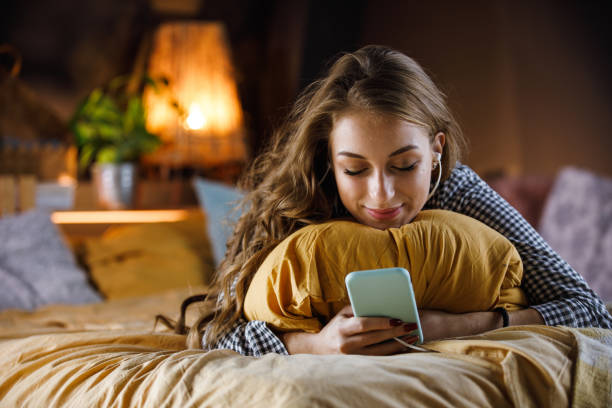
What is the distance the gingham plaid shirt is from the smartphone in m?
0.19

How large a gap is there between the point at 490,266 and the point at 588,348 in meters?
0.16

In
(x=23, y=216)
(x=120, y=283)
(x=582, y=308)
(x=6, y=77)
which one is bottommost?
(x=120, y=283)

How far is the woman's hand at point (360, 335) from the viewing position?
744 millimetres

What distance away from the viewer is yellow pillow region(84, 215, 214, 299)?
72.5 inches

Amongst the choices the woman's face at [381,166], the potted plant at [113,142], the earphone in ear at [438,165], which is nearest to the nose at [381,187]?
the woman's face at [381,166]

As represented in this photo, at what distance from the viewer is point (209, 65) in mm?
2584

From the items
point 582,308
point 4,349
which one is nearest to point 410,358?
point 582,308

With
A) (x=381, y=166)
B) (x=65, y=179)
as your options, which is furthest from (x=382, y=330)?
(x=65, y=179)

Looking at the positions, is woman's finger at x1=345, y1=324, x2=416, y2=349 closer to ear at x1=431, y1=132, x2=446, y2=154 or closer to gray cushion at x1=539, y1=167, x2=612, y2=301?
→ ear at x1=431, y1=132, x2=446, y2=154

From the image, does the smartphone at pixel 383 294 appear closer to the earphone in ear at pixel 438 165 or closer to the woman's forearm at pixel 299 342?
the woman's forearm at pixel 299 342

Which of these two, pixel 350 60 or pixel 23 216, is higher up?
pixel 350 60

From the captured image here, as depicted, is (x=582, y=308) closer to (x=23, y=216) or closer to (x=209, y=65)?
(x=23, y=216)

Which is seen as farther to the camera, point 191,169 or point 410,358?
point 191,169

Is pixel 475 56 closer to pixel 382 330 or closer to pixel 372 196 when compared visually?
pixel 372 196
